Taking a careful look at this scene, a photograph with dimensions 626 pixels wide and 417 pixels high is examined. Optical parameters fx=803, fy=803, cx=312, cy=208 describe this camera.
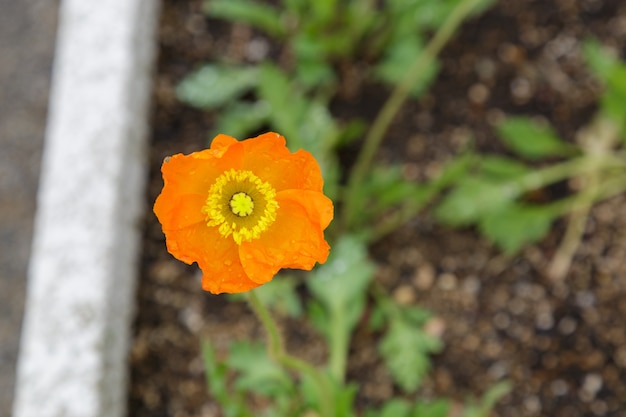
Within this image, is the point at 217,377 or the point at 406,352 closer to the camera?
the point at 217,377

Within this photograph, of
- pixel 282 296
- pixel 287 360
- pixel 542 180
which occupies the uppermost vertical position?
pixel 542 180

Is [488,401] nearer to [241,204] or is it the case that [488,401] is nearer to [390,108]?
[390,108]

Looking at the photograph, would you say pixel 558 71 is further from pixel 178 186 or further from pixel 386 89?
pixel 178 186

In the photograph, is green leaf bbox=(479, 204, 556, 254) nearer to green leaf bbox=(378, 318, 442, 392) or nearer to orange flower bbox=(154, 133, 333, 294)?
green leaf bbox=(378, 318, 442, 392)

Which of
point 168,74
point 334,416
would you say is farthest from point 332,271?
point 168,74

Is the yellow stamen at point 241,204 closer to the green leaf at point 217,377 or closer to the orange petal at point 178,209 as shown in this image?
the orange petal at point 178,209

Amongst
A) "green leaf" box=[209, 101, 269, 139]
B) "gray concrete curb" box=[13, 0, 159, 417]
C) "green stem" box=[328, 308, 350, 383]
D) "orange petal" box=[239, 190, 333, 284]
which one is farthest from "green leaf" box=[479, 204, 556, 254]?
"orange petal" box=[239, 190, 333, 284]

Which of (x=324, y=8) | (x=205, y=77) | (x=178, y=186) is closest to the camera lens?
(x=178, y=186)

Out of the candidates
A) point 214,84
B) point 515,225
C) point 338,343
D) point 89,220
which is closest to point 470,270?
point 515,225

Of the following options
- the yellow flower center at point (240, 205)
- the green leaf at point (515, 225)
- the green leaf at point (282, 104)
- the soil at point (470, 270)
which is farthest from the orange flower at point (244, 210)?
the green leaf at point (515, 225)
